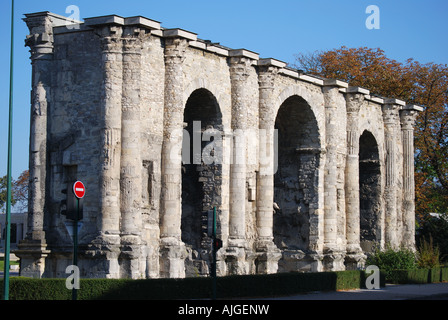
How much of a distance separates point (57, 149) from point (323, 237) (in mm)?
13034

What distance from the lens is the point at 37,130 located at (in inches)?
1019

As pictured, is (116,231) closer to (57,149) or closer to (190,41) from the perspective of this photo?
(57,149)

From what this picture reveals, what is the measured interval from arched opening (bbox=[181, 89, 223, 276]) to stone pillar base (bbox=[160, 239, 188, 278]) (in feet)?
7.69

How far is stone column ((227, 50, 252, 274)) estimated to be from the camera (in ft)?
95.7

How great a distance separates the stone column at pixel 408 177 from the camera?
134ft

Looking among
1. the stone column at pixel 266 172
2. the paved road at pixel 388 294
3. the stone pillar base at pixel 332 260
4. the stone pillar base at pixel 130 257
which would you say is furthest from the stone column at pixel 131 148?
the stone pillar base at pixel 332 260

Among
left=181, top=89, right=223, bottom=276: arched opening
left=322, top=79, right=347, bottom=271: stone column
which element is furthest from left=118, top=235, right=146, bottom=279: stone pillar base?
left=322, top=79, right=347, bottom=271: stone column

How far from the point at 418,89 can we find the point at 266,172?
20434mm

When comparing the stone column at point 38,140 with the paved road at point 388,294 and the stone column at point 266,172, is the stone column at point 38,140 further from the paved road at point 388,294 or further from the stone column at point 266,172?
the stone column at point 266,172

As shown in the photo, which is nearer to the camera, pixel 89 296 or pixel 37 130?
pixel 89 296

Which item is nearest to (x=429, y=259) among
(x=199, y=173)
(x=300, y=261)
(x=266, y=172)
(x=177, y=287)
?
(x=300, y=261)

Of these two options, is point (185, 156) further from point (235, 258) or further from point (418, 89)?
point (418, 89)

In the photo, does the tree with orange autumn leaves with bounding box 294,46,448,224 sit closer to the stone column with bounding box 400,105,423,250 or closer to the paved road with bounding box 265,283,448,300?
the stone column with bounding box 400,105,423,250

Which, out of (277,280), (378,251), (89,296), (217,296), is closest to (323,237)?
(378,251)
